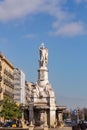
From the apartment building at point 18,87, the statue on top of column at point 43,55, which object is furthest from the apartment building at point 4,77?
the statue on top of column at point 43,55

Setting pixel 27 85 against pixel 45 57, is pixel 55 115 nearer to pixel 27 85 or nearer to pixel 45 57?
pixel 45 57

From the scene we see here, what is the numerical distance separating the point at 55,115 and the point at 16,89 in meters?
114

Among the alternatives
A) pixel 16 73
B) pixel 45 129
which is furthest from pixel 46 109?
pixel 16 73

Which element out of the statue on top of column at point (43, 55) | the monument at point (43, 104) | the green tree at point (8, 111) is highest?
the statue on top of column at point (43, 55)

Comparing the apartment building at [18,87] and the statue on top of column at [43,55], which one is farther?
the apartment building at [18,87]

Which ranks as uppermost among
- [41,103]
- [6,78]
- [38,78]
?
[6,78]

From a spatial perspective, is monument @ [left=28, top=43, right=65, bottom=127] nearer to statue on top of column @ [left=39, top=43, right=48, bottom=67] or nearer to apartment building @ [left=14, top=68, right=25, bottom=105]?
statue on top of column @ [left=39, top=43, right=48, bottom=67]

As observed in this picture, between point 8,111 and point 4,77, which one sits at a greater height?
point 4,77

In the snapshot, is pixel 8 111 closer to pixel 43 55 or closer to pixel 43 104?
pixel 43 55

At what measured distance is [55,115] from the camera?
50094mm

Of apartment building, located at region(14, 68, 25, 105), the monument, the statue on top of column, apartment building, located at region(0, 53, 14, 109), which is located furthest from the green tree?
apartment building, located at region(14, 68, 25, 105)

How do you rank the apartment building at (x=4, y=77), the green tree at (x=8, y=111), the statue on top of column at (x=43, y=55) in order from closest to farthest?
the statue on top of column at (x=43, y=55) < the green tree at (x=8, y=111) < the apartment building at (x=4, y=77)

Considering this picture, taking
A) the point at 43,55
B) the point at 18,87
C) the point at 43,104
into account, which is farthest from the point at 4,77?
the point at 43,104

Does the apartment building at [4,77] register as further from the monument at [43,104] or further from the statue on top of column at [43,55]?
the monument at [43,104]
